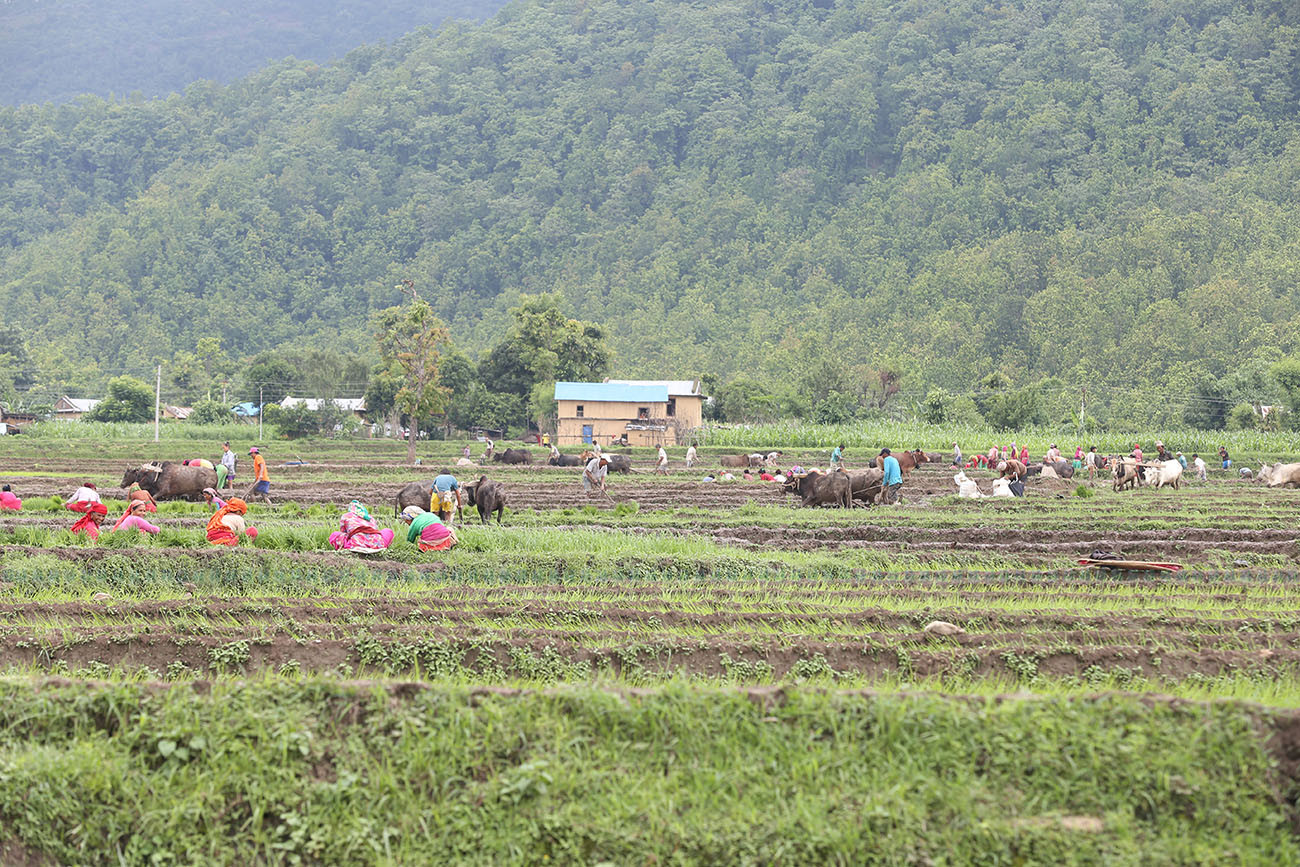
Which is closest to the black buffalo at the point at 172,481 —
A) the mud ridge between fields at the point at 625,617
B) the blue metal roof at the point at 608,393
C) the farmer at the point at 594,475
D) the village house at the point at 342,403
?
the farmer at the point at 594,475

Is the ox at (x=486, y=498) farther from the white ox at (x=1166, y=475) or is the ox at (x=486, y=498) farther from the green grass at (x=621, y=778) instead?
the white ox at (x=1166, y=475)

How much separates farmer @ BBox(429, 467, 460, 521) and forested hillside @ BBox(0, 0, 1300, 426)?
1974 inches

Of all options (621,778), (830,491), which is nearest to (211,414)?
(830,491)

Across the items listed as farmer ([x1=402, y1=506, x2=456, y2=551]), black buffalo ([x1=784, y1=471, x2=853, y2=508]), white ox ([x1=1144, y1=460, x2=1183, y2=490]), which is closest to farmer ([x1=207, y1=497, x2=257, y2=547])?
farmer ([x1=402, y1=506, x2=456, y2=551])

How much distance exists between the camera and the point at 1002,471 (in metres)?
29.5

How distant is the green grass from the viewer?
6715 millimetres

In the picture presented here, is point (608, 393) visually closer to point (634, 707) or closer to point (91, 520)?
point (91, 520)

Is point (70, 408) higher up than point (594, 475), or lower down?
higher up

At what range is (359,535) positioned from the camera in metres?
15.7

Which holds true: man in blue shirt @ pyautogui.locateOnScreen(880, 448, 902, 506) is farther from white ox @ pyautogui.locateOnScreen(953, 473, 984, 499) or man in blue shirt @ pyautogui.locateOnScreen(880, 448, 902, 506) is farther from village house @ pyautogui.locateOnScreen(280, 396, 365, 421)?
→ village house @ pyautogui.locateOnScreen(280, 396, 365, 421)

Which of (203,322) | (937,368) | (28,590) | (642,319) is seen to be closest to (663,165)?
(642,319)

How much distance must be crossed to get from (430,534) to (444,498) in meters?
2.01

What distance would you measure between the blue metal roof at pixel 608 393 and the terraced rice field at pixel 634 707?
42.4m

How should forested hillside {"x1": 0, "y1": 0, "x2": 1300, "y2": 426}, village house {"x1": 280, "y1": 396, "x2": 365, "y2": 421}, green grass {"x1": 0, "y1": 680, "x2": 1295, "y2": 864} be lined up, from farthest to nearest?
forested hillside {"x1": 0, "y1": 0, "x2": 1300, "y2": 426}, village house {"x1": 280, "y1": 396, "x2": 365, "y2": 421}, green grass {"x1": 0, "y1": 680, "x2": 1295, "y2": 864}
